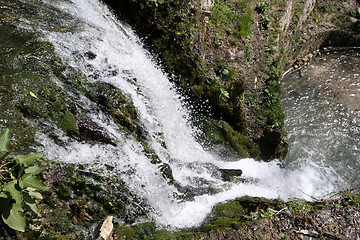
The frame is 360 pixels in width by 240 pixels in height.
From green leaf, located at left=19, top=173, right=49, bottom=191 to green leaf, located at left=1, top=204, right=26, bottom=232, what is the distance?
224 mm

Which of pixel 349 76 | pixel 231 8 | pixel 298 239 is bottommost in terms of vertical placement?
pixel 298 239

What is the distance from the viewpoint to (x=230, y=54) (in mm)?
7629

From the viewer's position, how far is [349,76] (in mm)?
10234

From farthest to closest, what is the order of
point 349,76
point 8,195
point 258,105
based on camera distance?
1. point 349,76
2. point 258,105
3. point 8,195

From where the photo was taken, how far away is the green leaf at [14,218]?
2980 millimetres

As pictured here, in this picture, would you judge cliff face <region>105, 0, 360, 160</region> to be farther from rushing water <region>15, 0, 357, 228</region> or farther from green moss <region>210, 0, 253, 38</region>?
rushing water <region>15, 0, 357, 228</region>

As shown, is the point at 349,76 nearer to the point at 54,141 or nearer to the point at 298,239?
the point at 298,239

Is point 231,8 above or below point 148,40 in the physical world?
above

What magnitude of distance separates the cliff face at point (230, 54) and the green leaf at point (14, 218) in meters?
4.34

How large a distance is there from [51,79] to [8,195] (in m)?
2.41

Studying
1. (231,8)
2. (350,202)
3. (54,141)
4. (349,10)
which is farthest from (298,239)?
(349,10)

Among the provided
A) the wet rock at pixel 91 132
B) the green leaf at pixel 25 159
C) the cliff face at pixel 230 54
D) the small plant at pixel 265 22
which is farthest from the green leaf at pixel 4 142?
the small plant at pixel 265 22

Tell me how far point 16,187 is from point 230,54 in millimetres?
5884

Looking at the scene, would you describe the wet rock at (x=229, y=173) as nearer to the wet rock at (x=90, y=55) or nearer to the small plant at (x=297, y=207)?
the small plant at (x=297, y=207)
